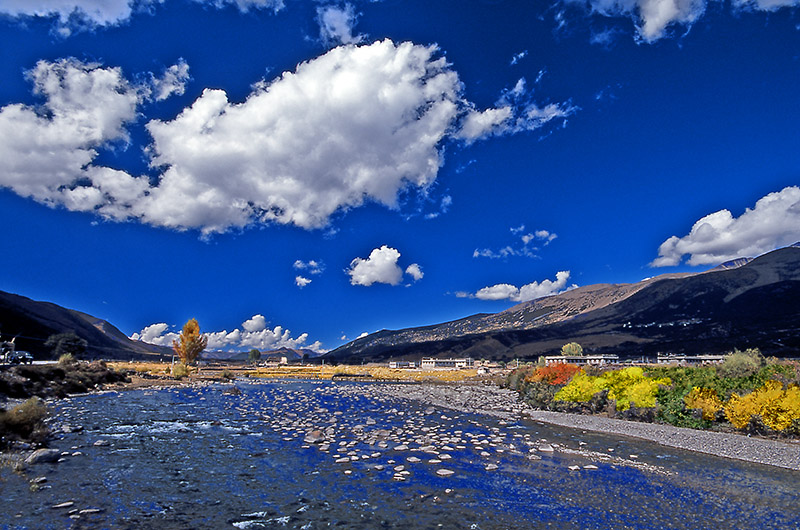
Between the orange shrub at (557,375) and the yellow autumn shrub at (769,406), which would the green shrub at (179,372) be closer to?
the orange shrub at (557,375)

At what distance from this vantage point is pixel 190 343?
395 ft

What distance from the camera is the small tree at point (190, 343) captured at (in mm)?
120375

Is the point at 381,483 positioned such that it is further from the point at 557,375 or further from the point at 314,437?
the point at 557,375

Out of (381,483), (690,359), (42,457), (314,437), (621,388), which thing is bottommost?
(690,359)

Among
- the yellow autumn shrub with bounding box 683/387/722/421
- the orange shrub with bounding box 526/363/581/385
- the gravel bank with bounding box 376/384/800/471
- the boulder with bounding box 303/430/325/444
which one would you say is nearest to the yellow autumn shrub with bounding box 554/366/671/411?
the gravel bank with bounding box 376/384/800/471

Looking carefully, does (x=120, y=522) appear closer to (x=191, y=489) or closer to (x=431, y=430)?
(x=191, y=489)

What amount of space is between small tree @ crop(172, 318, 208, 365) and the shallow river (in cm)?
10461

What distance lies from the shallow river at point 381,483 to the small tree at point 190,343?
105 meters

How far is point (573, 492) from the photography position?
13.9 metres

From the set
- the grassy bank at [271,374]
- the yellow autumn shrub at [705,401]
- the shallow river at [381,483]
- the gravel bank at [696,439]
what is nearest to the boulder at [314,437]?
the shallow river at [381,483]

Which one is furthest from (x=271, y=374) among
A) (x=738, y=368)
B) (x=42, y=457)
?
(x=42, y=457)

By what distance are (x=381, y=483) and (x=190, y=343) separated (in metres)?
122

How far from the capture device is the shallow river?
11.4 m

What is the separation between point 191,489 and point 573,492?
12.4 metres
